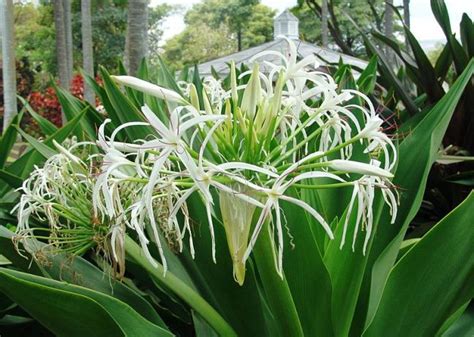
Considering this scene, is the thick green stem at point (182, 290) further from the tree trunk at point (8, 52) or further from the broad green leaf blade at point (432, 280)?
the tree trunk at point (8, 52)

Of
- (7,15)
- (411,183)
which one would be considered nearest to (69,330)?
(411,183)

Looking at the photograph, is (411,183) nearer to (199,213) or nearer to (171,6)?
(199,213)

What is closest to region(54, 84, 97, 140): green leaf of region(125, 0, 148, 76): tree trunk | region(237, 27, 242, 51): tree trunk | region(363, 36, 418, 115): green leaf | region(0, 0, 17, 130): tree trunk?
region(363, 36, 418, 115): green leaf

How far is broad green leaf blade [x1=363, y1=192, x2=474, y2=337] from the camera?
3.42 ft

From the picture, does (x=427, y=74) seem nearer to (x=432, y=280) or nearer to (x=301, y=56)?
(x=301, y=56)

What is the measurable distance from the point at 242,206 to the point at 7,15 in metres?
14.5

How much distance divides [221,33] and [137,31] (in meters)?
52.0

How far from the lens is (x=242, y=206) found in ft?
3.06

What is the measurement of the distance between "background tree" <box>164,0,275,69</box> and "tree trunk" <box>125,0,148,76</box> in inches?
1824

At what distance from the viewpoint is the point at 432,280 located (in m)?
1.06

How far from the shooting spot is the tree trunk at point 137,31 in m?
6.22

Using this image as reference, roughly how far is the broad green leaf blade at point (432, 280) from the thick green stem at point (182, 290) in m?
0.26

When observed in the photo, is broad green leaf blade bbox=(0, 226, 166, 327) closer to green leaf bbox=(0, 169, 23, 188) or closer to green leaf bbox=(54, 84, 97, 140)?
green leaf bbox=(0, 169, 23, 188)

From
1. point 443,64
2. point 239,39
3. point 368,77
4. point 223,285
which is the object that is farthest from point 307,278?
point 239,39
